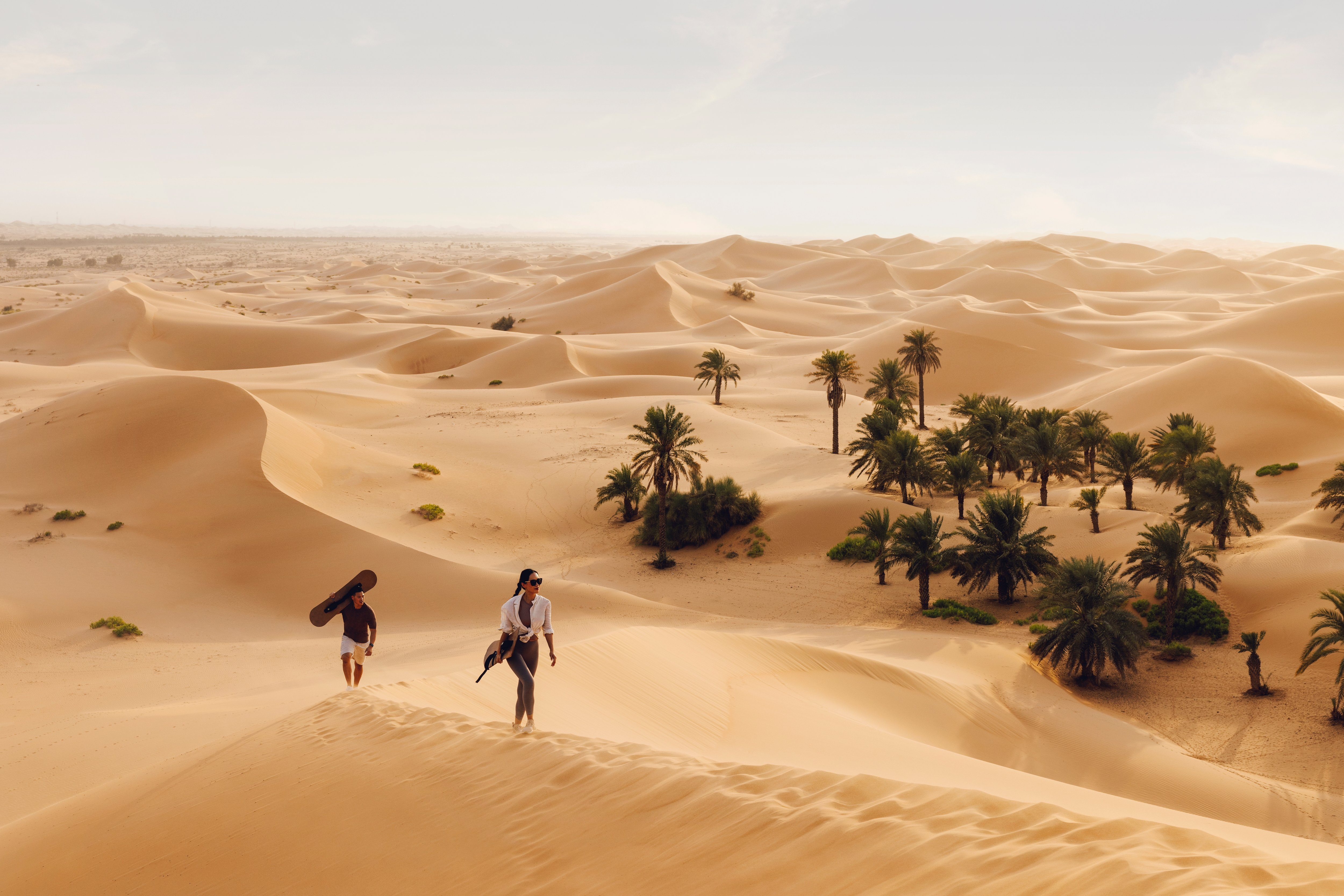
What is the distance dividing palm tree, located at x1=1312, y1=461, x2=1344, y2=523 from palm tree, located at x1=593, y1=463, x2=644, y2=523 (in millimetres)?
21003

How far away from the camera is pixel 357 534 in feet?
78.4

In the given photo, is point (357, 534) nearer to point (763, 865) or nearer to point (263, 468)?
point (263, 468)

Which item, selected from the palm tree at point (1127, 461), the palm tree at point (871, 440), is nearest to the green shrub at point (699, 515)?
the palm tree at point (871, 440)

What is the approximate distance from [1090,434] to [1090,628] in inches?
676

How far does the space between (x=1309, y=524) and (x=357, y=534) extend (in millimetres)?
28384

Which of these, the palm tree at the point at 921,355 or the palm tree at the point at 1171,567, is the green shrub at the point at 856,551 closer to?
the palm tree at the point at 1171,567

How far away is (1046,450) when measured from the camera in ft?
95.6

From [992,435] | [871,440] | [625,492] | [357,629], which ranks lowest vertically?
[625,492]

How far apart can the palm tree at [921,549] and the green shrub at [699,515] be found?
5.71 metres

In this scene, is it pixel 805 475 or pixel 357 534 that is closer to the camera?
pixel 357 534

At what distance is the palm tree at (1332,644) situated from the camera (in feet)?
54.9

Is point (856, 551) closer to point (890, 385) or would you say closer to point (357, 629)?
point (890, 385)

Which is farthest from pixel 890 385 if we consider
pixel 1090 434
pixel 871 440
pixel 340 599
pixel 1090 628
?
pixel 340 599

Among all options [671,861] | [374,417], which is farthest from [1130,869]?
[374,417]
